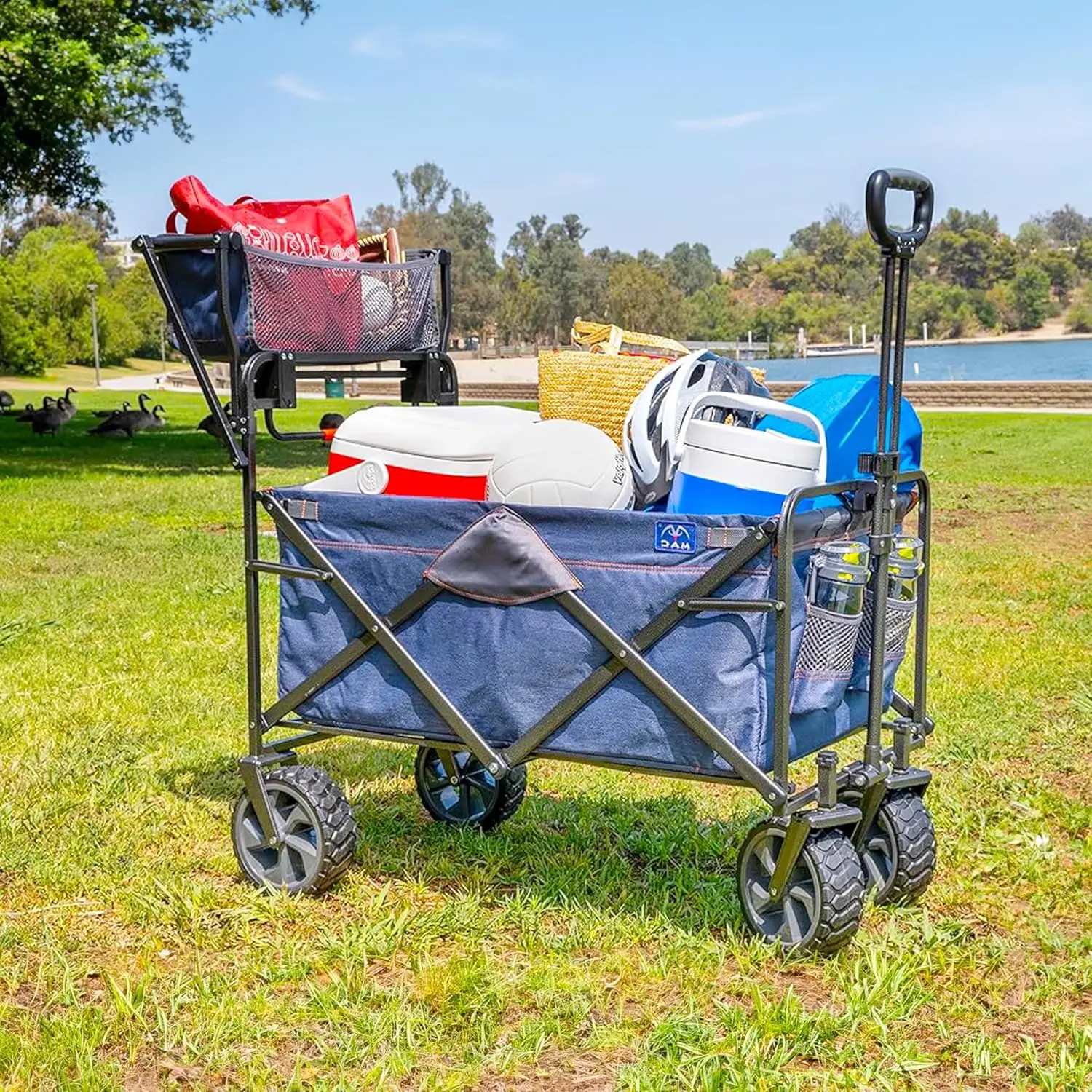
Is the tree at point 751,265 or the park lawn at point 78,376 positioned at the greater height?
the tree at point 751,265

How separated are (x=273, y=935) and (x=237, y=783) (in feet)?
4.25

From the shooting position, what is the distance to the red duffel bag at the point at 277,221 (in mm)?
3949

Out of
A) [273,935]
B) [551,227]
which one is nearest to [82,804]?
[273,935]

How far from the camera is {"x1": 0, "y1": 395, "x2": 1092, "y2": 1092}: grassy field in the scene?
9.79 feet

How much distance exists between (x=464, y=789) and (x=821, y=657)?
154 centimetres

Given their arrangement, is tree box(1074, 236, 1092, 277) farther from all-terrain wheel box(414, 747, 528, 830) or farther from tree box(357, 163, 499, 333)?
all-terrain wheel box(414, 747, 528, 830)

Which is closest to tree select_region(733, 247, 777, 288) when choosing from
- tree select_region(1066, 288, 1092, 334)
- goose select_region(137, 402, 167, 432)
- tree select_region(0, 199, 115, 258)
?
tree select_region(1066, 288, 1092, 334)

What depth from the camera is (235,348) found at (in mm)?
3777

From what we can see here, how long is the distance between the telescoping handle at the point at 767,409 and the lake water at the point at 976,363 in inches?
1482

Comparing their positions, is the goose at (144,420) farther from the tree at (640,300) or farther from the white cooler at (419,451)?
the tree at (640,300)

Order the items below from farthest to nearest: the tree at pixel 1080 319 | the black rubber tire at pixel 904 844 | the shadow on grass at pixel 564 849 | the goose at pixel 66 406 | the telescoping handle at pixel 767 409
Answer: the tree at pixel 1080 319 → the goose at pixel 66 406 → the shadow on grass at pixel 564 849 → the black rubber tire at pixel 904 844 → the telescoping handle at pixel 767 409

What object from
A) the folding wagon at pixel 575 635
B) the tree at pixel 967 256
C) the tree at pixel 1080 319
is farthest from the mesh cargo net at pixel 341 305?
the tree at pixel 967 256

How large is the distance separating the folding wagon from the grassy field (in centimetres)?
23

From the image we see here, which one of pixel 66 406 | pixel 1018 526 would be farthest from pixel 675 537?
pixel 66 406
